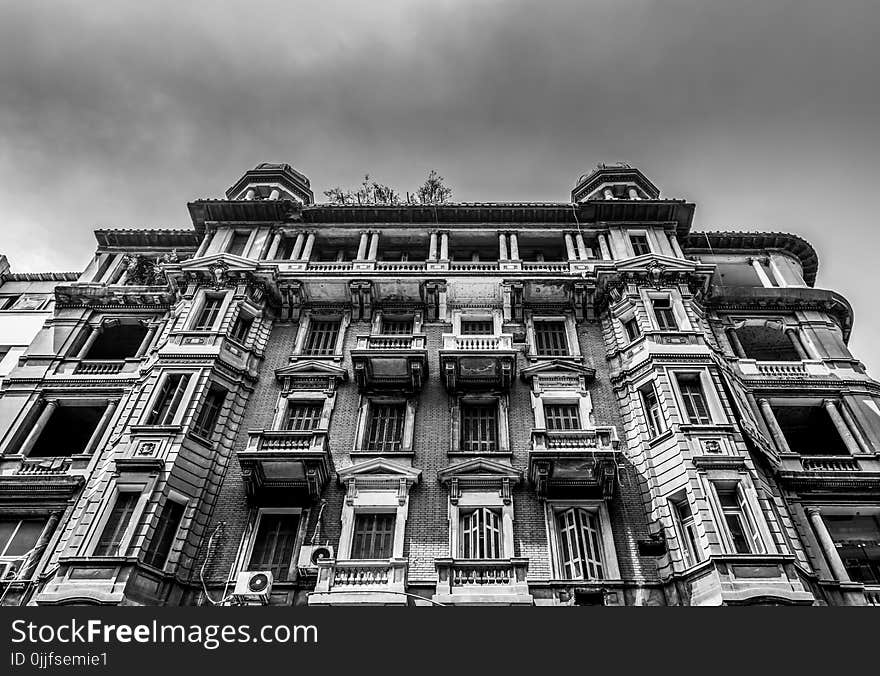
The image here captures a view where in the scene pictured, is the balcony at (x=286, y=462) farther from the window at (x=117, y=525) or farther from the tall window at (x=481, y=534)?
the tall window at (x=481, y=534)

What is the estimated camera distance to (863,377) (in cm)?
2494

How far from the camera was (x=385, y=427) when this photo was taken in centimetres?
2323

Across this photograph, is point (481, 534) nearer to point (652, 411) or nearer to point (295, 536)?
point (295, 536)

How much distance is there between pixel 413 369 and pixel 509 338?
12.6 feet

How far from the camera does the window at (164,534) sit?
1833 centimetres

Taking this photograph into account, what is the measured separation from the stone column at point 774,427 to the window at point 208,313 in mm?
20828

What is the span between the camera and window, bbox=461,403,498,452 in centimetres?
2253

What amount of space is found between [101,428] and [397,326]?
1171cm

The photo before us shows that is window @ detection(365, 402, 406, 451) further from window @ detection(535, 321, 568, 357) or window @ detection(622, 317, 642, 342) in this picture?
window @ detection(622, 317, 642, 342)

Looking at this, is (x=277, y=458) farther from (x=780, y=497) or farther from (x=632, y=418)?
(x=780, y=497)

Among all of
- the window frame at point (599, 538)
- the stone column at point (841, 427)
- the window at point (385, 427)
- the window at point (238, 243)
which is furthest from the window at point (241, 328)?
the stone column at point (841, 427)

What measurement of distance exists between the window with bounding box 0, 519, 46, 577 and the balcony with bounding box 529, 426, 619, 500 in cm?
1555

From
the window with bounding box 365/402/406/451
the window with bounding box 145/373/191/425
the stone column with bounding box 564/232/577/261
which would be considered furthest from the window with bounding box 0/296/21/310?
the stone column with bounding box 564/232/577/261

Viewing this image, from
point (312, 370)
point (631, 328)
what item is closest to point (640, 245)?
A: point (631, 328)
